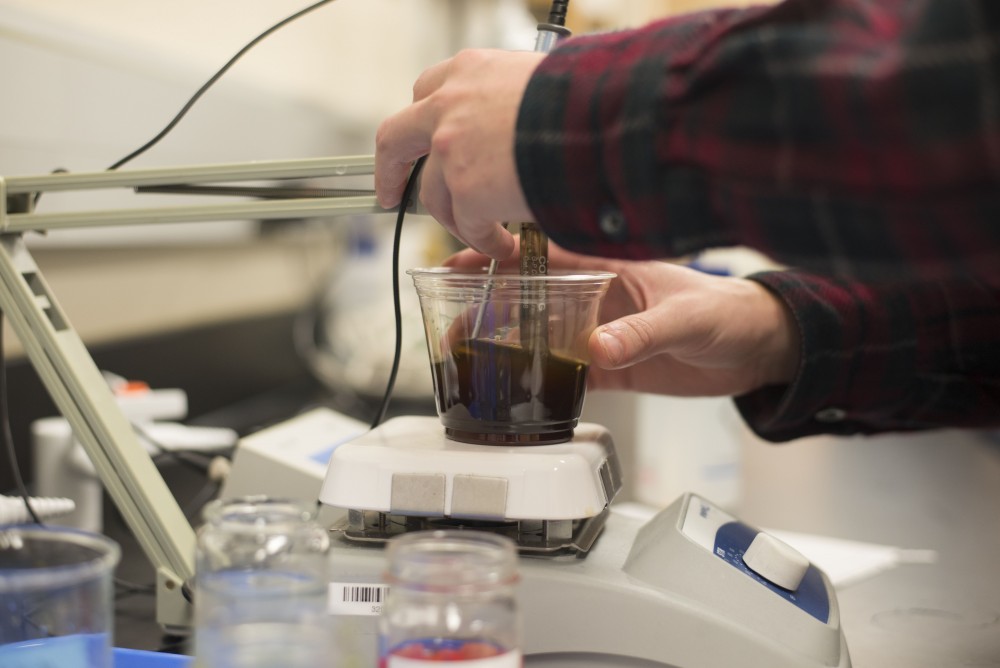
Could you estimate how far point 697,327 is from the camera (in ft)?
3.23

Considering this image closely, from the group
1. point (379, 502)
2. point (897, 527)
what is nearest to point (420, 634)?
point (379, 502)

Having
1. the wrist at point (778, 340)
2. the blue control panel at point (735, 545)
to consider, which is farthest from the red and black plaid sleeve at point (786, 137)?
the wrist at point (778, 340)

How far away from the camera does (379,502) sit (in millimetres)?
775

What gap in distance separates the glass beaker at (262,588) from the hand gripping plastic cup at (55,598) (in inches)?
2.3

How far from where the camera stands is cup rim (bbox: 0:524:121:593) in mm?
558

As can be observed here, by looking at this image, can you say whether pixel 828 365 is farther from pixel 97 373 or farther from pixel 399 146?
pixel 97 373

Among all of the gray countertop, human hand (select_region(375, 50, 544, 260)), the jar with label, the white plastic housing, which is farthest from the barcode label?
the gray countertop

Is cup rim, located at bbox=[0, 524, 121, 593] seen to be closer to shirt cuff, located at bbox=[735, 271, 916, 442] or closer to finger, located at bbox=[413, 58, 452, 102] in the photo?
finger, located at bbox=[413, 58, 452, 102]

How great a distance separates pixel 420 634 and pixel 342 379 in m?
1.66

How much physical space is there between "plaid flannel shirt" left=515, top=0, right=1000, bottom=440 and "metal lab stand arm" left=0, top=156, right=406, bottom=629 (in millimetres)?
313

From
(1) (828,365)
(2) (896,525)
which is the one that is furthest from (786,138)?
(2) (896,525)

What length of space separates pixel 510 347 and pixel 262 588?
311 millimetres

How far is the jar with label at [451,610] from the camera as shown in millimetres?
555

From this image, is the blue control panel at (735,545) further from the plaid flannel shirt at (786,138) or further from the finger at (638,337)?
the plaid flannel shirt at (786,138)
